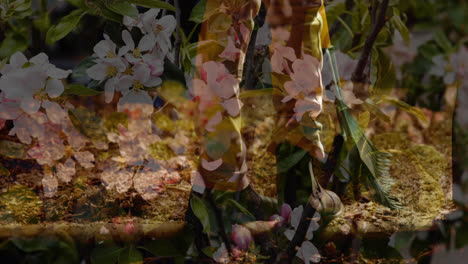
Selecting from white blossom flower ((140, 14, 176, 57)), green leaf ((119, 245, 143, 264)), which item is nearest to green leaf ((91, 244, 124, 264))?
green leaf ((119, 245, 143, 264))

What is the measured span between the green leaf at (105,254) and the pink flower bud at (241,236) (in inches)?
5.5

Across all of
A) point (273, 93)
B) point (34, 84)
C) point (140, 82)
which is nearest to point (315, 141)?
point (273, 93)

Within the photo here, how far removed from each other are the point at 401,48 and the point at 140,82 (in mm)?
506

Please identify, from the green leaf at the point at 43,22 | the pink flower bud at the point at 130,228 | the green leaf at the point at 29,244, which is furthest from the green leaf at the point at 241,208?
the green leaf at the point at 43,22

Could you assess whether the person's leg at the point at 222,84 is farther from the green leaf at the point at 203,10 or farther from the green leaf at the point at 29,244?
the green leaf at the point at 29,244

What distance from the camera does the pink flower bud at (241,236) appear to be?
474mm

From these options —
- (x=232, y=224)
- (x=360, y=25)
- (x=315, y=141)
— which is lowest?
(x=232, y=224)

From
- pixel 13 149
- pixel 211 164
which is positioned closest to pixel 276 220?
pixel 211 164

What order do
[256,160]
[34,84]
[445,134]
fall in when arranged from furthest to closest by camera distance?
[445,134]
[256,160]
[34,84]

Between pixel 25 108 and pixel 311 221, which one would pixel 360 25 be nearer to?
pixel 311 221

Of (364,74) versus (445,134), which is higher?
(364,74)

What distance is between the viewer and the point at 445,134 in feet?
2.30

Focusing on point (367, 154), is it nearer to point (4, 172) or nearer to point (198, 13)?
point (198, 13)

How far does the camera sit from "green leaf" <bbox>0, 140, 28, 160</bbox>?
494 millimetres
